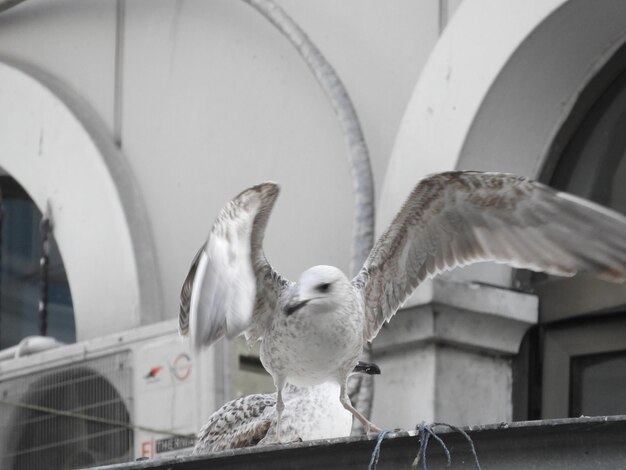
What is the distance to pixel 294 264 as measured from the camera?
22.4 feet

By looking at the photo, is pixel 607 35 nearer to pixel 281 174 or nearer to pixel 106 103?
pixel 281 174

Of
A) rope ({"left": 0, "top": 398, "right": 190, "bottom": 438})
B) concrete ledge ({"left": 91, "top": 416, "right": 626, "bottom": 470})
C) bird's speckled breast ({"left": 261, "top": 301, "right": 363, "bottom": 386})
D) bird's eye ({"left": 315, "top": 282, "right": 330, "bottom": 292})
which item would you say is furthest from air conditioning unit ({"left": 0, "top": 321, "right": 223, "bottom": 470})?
concrete ledge ({"left": 91, "top": 416, "right": 626, "bottom": 470})

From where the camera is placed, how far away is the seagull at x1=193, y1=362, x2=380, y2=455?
5148 millimetres

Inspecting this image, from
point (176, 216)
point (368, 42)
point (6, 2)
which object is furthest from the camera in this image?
point (6, 2)

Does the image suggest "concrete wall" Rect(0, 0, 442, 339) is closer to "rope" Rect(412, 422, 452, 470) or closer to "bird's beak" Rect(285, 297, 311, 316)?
"bird's beak" Rect(285, 297, 311, 316)

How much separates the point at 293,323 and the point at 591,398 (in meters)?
1.84

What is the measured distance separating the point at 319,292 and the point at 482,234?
29.3 inches

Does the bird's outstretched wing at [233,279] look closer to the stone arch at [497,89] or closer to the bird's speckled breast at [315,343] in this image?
the bird's speckled breast at [315,343]

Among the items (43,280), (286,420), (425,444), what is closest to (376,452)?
(425,444)

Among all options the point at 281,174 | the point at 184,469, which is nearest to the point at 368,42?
the point at 281,174

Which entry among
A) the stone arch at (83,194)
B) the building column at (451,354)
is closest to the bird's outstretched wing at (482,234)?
the building column at (451,354)

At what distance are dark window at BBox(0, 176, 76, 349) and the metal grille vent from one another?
40.9 inches

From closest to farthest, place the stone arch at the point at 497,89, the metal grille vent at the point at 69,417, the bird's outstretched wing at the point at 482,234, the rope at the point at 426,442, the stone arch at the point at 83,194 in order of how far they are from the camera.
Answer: the rope at the point at 426,442 < the bird's outstretched wing at the point at 482,234 < the stone arch at the point at 497,89 < the metal grille vent at the point at 69,417 < the stone arch at the point at 83,194

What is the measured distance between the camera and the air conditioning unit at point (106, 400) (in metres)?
6.71
